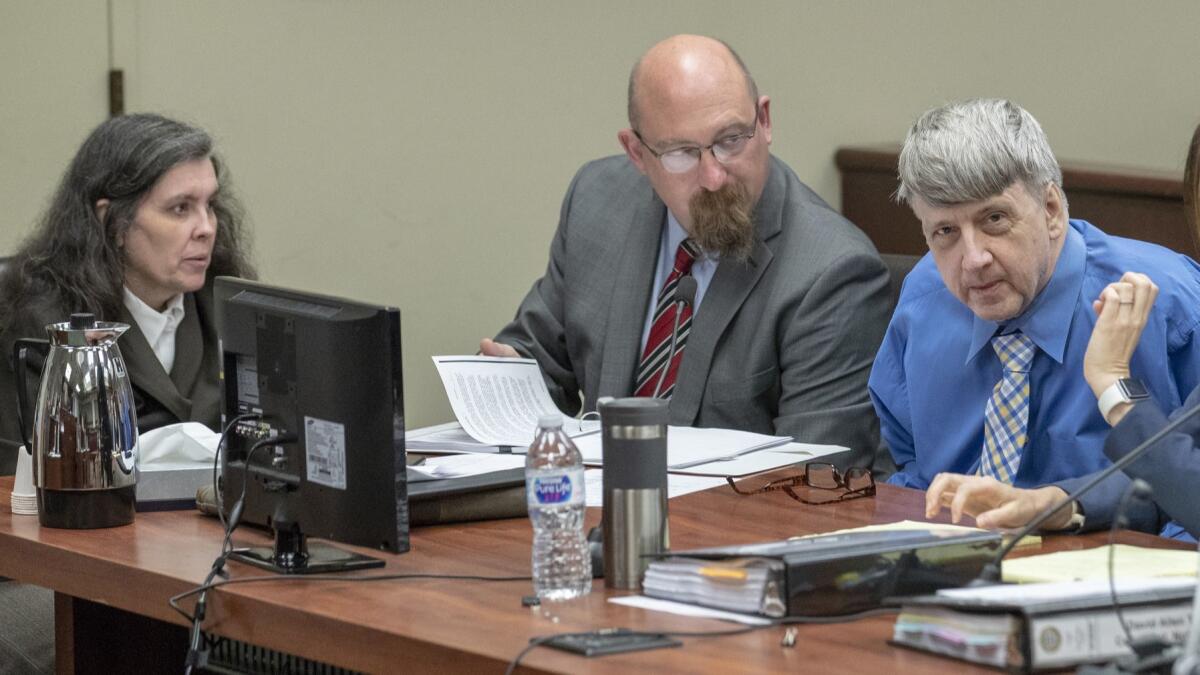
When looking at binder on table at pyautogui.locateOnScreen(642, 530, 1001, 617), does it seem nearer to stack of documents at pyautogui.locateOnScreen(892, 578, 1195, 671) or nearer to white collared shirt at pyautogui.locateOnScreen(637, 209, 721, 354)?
stack of documents at pyautogui.locateOnScreen(892, 578, 1195, 671)

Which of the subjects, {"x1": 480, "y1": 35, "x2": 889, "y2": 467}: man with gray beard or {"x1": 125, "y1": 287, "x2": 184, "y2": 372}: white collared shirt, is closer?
{"x1": 480, "y1": 35, "x2": 889, "y2": 467}: man with gray beard

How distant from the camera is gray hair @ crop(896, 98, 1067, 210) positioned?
2.44 m

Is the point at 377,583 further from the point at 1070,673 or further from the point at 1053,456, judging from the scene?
the point at 1053,456

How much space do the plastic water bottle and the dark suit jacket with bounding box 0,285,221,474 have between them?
1.22 m

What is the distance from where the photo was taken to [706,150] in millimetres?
3207

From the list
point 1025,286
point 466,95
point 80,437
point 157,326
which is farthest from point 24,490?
point 466,95

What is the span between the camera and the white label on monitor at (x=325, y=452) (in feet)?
6.65

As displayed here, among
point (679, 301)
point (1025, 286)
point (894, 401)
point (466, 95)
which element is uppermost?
point (466, 95)

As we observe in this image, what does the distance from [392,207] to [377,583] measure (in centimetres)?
280

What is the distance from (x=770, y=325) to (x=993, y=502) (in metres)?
1.00

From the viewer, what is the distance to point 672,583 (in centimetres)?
189

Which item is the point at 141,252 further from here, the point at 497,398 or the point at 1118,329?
the point at 1118,329

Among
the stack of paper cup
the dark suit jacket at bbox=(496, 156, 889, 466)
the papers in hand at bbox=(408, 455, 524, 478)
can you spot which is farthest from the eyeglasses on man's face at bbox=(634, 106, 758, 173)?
the stack of paper cup

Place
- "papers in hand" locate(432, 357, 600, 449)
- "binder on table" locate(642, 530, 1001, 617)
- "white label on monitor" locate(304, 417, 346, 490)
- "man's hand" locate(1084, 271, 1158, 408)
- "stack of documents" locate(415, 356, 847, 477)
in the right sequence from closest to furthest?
"binder on table" locate(642, 530, 1001, 617), "white label on monitor" locate(304, 417, 346, 490), "man's hand" locate(1084, 271, 1158, 408), "stack of documents" locate(415, 356, 847, 477), "papers in hand" locate(432, 357, 600, 449)
